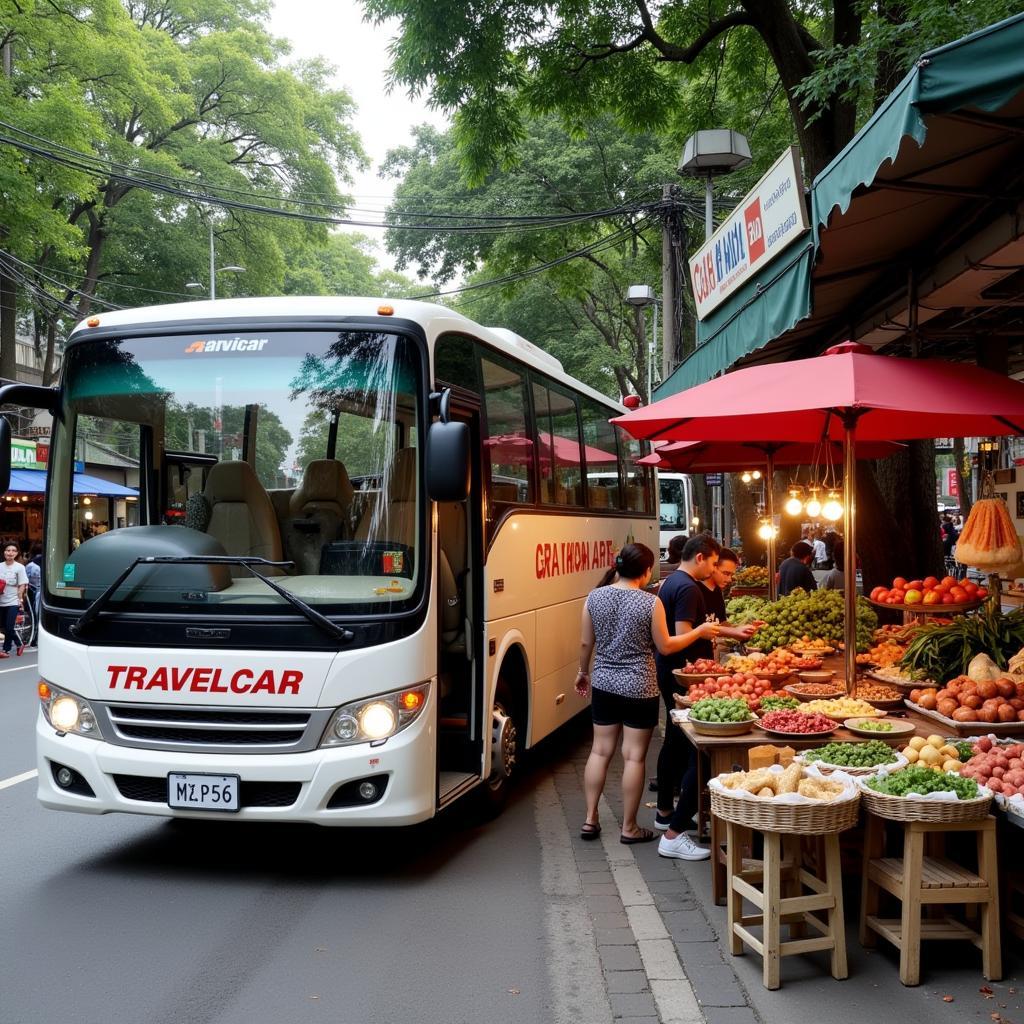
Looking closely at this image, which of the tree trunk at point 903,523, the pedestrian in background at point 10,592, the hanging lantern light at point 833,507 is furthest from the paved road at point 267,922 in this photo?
the pedestrian in background at point 10,592

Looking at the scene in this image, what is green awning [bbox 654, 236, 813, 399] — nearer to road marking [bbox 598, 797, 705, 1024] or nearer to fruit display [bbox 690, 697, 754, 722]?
fruit display [bbox 690, 697, 754, 722]

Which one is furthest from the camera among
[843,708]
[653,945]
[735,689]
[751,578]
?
[751,578]

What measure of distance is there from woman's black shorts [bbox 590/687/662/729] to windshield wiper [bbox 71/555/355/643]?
1.95 metres

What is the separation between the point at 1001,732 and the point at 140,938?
15.5 ft

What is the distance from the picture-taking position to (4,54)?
2320cm

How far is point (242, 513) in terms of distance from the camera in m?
6.41

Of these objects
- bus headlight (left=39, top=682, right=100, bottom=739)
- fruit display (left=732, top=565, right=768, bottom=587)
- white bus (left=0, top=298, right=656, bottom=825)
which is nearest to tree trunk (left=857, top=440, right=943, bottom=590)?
fruit display (left=732, top=565, right=768, bottom=587)

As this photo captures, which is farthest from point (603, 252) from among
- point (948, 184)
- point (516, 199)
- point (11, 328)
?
point (948, 184)

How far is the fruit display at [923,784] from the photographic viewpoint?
4.64m

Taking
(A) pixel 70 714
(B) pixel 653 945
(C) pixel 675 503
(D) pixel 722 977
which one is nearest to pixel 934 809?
(D) pixel 722 977

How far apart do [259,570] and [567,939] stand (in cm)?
263

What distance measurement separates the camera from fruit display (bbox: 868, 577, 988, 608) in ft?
25.2

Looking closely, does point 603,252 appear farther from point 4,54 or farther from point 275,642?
point 275,642

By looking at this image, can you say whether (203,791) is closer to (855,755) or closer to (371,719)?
(371,719)
